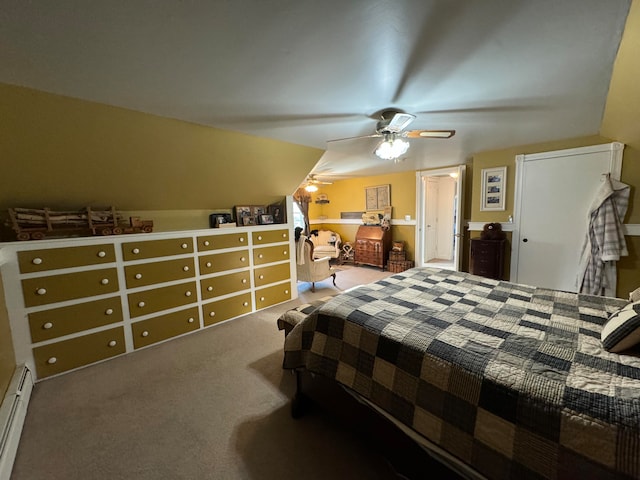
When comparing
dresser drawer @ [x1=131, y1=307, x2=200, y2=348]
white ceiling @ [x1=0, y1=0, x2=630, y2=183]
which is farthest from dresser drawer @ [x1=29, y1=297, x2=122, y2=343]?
white ceiling @ [x1=0, y1=0, x2=630, y2=183]

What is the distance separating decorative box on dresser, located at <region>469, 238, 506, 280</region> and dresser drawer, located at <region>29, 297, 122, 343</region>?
467 cm

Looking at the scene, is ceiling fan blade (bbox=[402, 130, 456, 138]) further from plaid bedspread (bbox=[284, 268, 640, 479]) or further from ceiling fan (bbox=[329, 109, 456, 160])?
plaid bedspread (bbox=[284, 268, 640, 479])

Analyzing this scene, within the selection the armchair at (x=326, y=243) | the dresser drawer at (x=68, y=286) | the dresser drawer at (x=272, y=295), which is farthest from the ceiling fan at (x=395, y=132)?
the armchair at (x=326, y=243)

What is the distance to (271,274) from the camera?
3697mm

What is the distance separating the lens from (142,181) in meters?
2.57

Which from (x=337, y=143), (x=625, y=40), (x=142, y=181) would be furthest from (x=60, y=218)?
(x=625, y=40)

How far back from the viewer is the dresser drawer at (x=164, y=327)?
2.59 metres

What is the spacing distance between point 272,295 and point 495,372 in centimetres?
308

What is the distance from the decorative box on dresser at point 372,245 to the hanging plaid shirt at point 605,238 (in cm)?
313

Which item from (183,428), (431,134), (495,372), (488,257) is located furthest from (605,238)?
(183,428)

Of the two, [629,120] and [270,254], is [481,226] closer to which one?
[629,120]

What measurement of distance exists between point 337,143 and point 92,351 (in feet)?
11.2

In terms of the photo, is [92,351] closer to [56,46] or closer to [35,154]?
[35,154]

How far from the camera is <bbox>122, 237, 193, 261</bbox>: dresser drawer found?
2512mm
